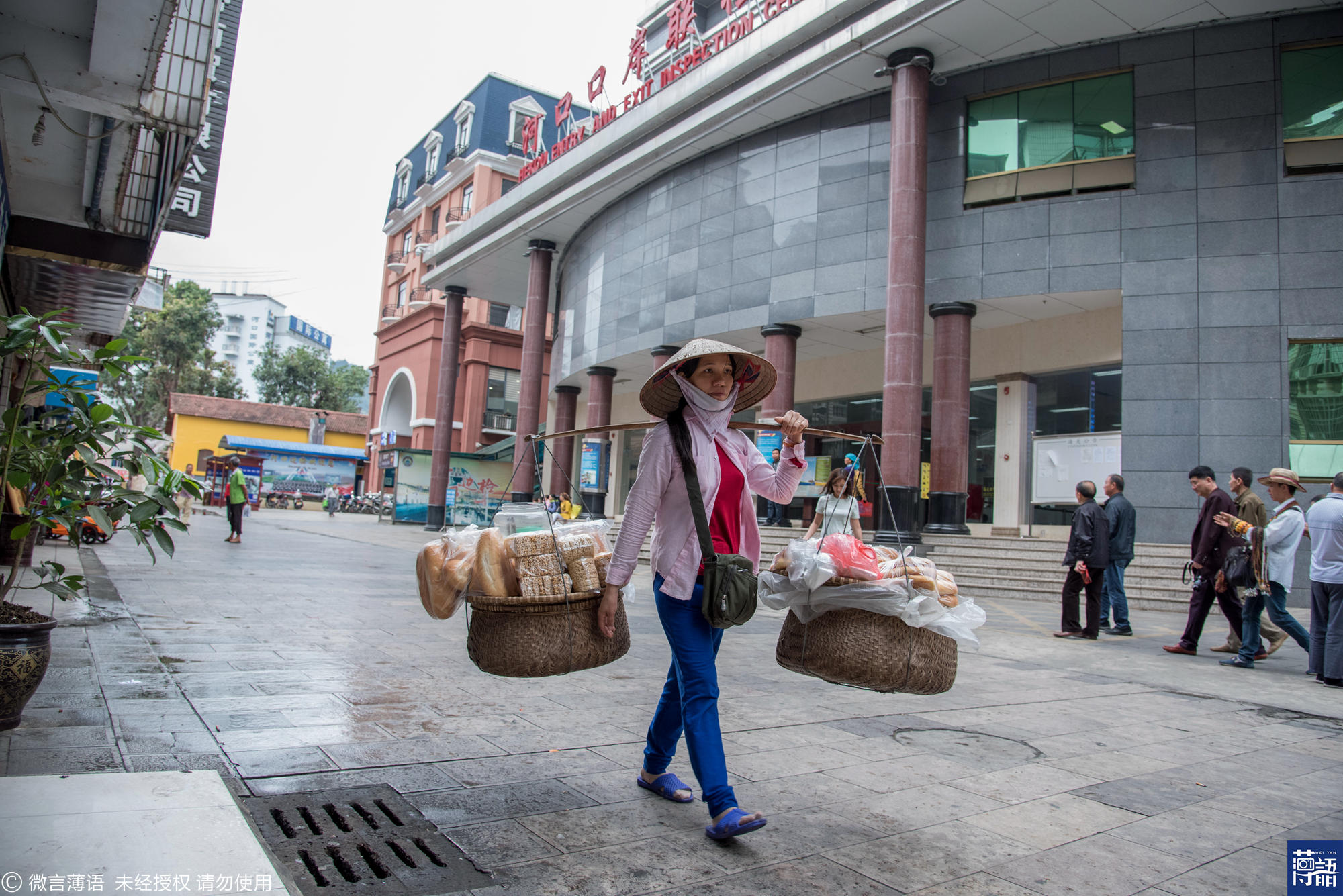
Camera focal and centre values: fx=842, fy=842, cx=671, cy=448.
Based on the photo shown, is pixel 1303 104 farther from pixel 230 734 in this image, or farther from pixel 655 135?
pixel 230 734

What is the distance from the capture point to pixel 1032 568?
1470 centimetres

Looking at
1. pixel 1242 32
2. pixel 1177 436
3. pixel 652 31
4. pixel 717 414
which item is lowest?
pixel 717 414

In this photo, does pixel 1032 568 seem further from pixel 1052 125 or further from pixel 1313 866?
pixel 1313 866

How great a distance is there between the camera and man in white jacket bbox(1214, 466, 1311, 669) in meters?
7.25

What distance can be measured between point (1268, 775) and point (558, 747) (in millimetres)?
3489

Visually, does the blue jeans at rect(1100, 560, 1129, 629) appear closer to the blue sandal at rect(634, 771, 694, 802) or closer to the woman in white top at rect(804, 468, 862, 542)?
the woman in white top at rect(804, 468, 862, 542)

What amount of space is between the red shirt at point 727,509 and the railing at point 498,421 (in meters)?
35.6

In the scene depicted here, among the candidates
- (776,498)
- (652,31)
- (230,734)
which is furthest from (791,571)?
(652,31)

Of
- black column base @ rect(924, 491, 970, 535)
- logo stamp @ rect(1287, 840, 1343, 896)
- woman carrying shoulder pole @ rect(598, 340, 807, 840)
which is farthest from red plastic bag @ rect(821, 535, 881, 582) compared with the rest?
black column base @ rect(924, 491, 970, 535)

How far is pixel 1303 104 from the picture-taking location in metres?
14.4

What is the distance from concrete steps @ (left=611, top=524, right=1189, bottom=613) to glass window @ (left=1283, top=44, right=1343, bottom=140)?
7.47 meters

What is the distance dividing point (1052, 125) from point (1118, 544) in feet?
34.3

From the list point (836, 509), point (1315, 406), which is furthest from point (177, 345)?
point (1315, 406)

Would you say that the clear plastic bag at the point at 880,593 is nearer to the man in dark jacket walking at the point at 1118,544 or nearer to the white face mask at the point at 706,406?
the white face mask at the point at 706,406
